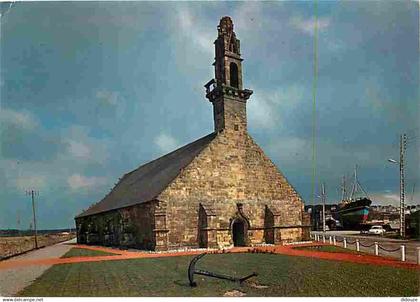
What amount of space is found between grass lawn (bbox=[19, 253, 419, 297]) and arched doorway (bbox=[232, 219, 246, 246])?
9081 mm

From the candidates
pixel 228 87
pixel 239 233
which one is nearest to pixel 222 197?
pixel 239 233

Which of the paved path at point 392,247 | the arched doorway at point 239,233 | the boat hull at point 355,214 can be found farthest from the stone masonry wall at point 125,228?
the boat hull at point 355,214

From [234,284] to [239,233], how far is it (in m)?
13.9

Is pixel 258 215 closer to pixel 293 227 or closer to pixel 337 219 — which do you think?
pixel 293 227

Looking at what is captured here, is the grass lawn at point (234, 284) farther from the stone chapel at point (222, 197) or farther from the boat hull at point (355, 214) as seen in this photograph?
the boat hull at point (355, 214)

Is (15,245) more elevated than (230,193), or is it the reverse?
(230,193)

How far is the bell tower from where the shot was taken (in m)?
25.4

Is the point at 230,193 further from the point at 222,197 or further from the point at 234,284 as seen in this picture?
the point at 234,284

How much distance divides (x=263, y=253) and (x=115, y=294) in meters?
10.9

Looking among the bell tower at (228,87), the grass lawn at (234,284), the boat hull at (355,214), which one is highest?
the bell tower at (228,87)

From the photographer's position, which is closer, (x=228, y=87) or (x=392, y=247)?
(x=392, y=247)

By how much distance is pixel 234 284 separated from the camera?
1035 centimetres

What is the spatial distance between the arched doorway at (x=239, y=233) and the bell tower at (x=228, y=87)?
19.9 ft

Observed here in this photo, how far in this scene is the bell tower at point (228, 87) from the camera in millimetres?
25422
